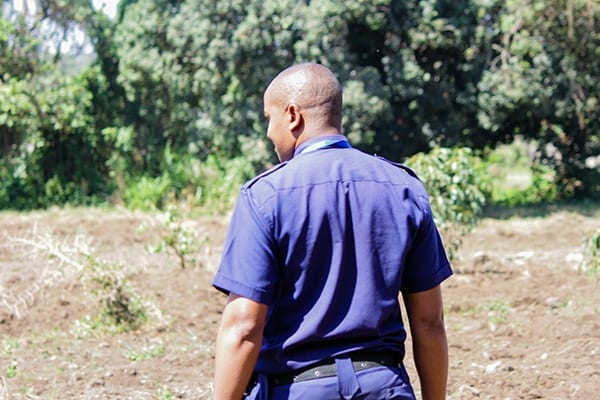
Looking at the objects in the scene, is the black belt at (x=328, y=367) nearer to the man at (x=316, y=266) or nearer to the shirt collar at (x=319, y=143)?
the man at (x=316, y=266)

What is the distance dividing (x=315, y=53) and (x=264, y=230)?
1415 cm

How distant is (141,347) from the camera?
6898mm

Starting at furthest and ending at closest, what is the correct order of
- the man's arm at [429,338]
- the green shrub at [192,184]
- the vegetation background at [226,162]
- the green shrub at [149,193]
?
the green shrub at [149,193], the green shrub at [192,184], the vegetation background at [226,162], the man's arm at [429,338]

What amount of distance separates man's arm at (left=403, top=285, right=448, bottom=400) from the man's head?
0.56m

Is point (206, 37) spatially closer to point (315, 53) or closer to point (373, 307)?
point (315, 53)

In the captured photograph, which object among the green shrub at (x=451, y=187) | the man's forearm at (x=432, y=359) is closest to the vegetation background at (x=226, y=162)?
the green shrub at (x=451, y=187)

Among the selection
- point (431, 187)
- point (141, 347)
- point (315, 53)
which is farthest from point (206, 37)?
point (141, 347)

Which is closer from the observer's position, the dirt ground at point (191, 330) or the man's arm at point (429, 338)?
the man's arm at point (429, 338)

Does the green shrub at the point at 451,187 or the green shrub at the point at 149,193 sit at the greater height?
the green shrub at the point at 451,187

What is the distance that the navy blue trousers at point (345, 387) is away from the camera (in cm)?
248

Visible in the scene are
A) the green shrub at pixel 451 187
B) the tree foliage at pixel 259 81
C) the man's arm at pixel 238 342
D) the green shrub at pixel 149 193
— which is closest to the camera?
the man's arm at pixel 238 342

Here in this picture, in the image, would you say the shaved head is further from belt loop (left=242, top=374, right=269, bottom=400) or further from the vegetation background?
the vegetation background

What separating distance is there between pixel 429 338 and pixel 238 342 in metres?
0.61

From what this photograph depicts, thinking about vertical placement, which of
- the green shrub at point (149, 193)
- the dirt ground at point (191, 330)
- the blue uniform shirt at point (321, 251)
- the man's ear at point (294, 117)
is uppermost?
the man's ear at point (294, 117)
